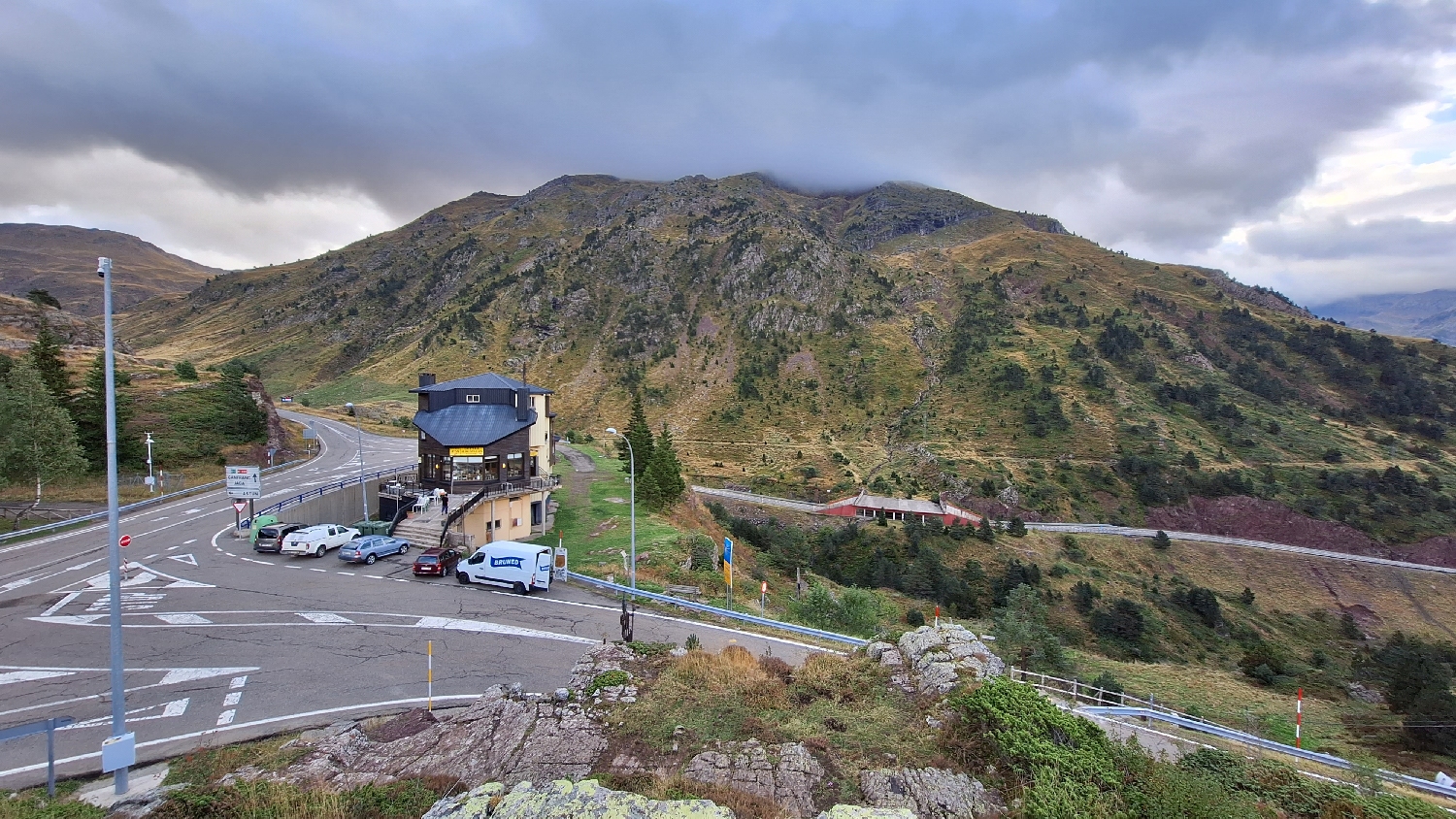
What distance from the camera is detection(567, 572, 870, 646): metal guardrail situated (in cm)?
1869

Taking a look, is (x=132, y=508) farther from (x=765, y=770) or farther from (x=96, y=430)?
(x=765, y=770)

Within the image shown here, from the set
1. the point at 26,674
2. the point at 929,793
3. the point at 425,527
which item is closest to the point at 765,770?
the point at 929,793

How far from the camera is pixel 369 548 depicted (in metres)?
25.7

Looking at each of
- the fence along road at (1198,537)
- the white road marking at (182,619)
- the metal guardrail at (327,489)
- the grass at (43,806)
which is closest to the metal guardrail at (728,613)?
the white road marking at (182,619)

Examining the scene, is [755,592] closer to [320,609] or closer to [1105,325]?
[320,609]

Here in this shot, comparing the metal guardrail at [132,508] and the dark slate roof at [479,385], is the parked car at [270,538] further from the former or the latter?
the dark slate roof at [479,385]

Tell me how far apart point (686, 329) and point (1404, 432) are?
402 ft

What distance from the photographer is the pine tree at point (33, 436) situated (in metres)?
27.4

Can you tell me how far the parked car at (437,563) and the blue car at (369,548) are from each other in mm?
3722

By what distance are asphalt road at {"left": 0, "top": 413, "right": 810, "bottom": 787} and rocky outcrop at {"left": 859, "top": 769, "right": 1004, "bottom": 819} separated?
7.44 meters

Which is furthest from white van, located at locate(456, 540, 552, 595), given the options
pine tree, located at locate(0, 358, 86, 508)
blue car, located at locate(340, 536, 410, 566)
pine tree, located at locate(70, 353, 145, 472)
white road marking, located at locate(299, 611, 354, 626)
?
pine tree, located at locate(70, 353, 145, 472)

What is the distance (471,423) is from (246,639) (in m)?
16.8

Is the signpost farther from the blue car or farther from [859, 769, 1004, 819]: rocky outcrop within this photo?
[859, 769, 1004, 819]: rocky outcrop

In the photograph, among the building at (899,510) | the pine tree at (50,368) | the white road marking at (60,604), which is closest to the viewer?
the white road marking at (60,604)
